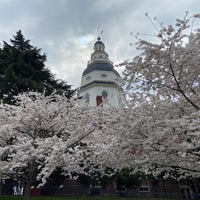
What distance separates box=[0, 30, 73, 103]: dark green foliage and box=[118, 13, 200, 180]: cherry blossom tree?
10.7m

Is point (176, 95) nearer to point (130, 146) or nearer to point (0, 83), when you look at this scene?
point (130, 146)

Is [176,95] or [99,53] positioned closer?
[176,95]

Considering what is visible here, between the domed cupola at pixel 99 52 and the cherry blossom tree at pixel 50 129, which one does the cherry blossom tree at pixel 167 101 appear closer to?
the cherry blossom tree at pixel 50 129

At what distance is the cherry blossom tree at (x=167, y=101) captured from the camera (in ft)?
18.7

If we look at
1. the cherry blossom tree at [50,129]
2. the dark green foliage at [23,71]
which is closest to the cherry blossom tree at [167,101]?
the cherry blossom tree at [50,129]

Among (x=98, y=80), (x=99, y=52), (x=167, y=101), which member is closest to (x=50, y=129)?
(x=167, y=101)

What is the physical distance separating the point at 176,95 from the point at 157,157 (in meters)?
1.62

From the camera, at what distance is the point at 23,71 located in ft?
60.5

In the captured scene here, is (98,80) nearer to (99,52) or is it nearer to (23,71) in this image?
(99,52)

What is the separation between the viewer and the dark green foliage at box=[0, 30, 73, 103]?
17188 millimetres

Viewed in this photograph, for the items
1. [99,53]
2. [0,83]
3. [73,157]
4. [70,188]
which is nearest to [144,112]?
[73,157]

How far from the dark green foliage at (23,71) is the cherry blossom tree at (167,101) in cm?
1070

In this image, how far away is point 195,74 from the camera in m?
5.99

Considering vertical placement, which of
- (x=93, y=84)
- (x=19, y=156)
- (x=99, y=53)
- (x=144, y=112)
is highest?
(x=99, y=53)
